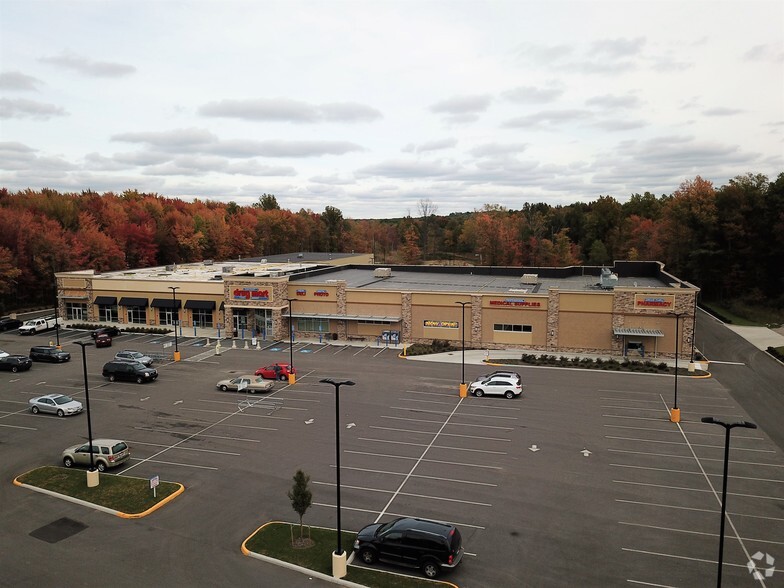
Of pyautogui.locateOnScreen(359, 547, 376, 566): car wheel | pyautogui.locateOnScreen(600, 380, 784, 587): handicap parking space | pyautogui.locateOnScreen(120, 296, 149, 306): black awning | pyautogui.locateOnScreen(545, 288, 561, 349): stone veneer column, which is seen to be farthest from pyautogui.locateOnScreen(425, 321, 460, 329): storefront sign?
pyautogui.locateOnScreen(359, 547, 376, 566): car wheel

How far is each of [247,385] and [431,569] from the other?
73.8 feet

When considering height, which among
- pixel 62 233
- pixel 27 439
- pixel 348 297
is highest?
pixel 62 233

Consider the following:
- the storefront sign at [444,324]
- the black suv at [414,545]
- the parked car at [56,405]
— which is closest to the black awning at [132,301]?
the parked car at [56,405]

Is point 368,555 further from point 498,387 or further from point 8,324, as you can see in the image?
point 8,324

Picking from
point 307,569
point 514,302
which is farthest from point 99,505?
point 514,302

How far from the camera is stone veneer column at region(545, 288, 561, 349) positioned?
47750mm

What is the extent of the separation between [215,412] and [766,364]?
40917 millimetres

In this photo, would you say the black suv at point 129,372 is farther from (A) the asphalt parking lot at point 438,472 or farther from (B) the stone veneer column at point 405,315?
(B) the stone veneer column at point 405,315

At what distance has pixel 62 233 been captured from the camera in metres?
82.2

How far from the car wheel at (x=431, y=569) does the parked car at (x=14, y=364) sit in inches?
1555

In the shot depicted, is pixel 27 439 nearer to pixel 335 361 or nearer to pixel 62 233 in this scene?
pixel 335 361

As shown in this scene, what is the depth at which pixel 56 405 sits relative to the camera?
32.8 metres

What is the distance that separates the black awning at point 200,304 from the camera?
194 ft

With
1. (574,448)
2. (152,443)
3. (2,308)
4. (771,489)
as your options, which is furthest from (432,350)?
(2,308)
